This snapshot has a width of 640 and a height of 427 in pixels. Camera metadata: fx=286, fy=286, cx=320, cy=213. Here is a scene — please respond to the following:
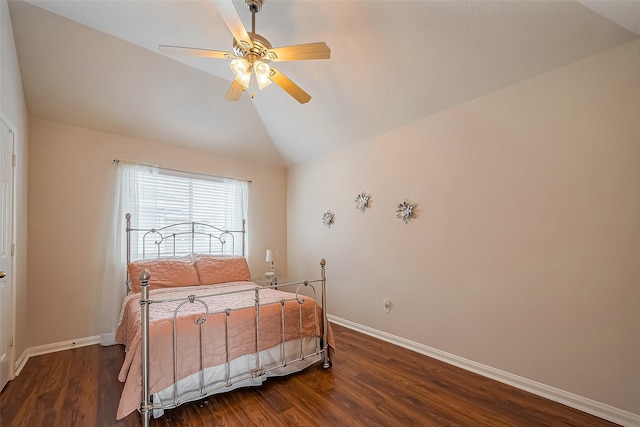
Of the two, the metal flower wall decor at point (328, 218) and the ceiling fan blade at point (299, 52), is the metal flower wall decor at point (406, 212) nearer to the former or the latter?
the metal flower wall decor at point (328, 218)

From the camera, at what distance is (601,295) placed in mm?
2010

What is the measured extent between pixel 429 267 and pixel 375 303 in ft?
2.95

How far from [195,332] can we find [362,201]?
7.99ft

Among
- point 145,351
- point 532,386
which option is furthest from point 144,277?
point 532,386

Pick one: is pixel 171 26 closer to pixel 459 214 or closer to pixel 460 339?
pixel 459 214

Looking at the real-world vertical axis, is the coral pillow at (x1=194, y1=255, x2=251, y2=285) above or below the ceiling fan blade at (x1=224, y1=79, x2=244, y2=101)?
below

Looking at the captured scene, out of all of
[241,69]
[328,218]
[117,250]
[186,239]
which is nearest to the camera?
[241,69]

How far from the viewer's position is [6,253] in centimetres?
232

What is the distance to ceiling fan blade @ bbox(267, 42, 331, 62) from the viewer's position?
1990 mm

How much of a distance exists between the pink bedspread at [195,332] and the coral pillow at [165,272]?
0.74ft

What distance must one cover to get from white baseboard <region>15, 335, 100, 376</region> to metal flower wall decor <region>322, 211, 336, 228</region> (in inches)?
124

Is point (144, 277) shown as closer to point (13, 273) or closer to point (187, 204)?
point (13, 273)

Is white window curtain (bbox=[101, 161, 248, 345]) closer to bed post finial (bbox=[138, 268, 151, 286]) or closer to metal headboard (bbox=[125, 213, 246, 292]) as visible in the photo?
metal headboard (bbox=[125, 213, 246, 292])

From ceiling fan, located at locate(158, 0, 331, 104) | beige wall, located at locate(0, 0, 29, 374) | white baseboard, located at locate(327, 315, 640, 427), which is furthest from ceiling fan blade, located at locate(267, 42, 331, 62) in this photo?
white baseboard, located at locate(327, 315, 640, 427)
